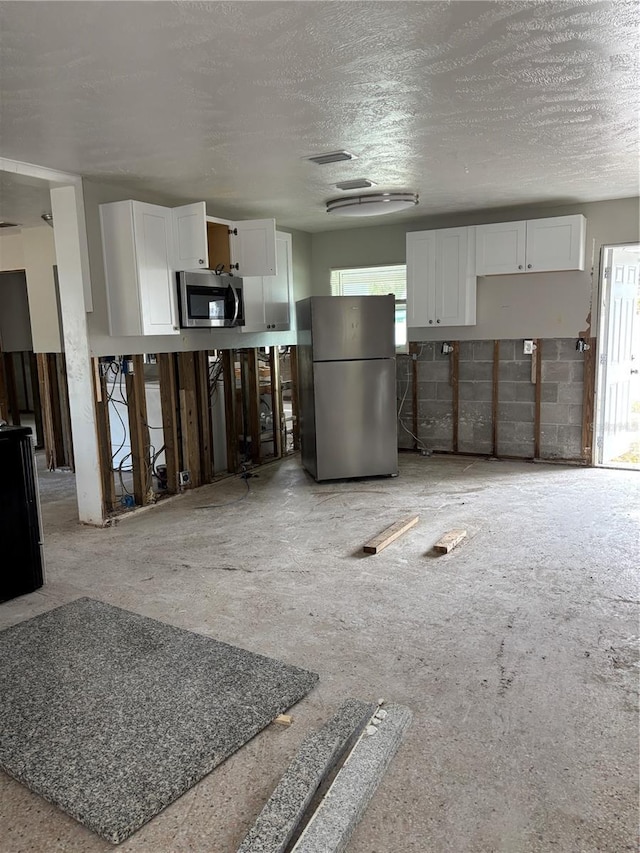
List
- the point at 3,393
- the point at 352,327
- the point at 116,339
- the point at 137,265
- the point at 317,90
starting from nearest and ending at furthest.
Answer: the point at 317,90
the point at 137,265
the point at 116,339
the point at 352,327
the point at 3,393

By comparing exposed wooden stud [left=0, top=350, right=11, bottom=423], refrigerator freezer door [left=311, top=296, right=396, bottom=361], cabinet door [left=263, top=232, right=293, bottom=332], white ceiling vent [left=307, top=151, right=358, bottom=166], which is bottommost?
exposed wooden stud [left=0, top=350, right=11, bottom=423]

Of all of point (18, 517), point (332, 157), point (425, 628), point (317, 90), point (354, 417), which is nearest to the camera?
point (317, 90)

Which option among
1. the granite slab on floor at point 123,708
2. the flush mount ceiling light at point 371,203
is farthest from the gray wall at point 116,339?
the granite slab on floor at point 123,708

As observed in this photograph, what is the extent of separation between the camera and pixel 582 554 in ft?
13.1

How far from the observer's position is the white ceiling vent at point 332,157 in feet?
13.1

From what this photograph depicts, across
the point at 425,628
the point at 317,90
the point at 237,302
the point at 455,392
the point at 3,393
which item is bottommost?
the point at 425,628

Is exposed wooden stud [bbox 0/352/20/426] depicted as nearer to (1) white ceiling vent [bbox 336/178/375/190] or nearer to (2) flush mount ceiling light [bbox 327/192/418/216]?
→ (2) flush mount ceiling light [bbox 327/192/418/216]

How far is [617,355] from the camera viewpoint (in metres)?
6.29

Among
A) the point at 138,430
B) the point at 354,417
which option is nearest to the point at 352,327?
the point at 354,417

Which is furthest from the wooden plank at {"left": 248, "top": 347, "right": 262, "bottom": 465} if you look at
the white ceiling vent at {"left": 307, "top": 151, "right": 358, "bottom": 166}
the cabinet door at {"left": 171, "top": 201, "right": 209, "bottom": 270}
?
the white ceiling vent at {"left": 307, "top": 151, "right": 358, "bottom": 166}

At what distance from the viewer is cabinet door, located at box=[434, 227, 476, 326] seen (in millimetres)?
6277

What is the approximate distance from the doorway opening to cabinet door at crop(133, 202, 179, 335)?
4.09 m

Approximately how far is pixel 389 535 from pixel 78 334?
8.95 ft

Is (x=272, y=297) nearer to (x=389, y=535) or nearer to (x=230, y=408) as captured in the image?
(x=230, y=408)
